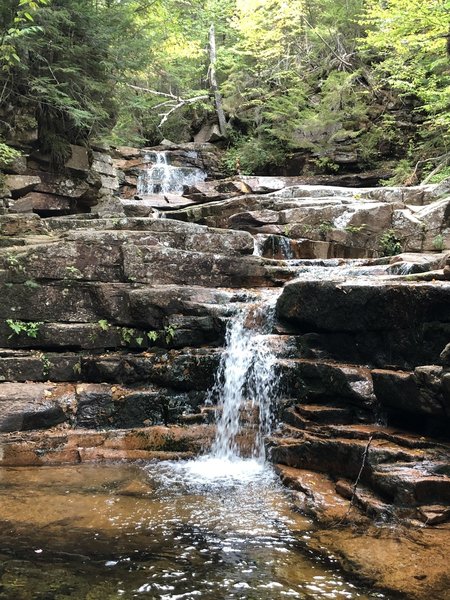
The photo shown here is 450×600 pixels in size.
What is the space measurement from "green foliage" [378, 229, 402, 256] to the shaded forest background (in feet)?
12.7

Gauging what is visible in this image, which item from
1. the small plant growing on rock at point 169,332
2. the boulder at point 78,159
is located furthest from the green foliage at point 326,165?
the small plant growing on rock at point 169,332

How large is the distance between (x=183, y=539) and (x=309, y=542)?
1040 mm

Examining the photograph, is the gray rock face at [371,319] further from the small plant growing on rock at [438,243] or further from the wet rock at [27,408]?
the small plant growing on rock at [438,243]

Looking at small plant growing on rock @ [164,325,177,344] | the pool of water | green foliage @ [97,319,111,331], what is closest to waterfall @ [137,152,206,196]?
green foliage @ [97,319,111,331]

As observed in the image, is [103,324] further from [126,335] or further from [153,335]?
[153,335]

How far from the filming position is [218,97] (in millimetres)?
22656

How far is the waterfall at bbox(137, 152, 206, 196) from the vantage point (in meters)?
18.3

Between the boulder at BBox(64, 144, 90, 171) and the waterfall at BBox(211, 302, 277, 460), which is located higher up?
the boulder at BBox(64, 144, 90, 171)

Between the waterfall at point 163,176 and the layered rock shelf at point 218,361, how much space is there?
713 centimetres

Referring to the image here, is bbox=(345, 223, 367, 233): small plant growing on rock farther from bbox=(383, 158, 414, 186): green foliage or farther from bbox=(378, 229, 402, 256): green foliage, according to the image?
bbox=(383, 158, 414, 186): green foliage

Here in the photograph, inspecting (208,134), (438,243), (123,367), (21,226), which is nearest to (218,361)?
(123,367)

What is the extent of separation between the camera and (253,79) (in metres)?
22.5

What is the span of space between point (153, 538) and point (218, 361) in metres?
3.60

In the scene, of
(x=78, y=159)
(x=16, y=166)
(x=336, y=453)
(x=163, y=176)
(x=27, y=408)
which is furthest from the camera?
(x=163, y=176)
